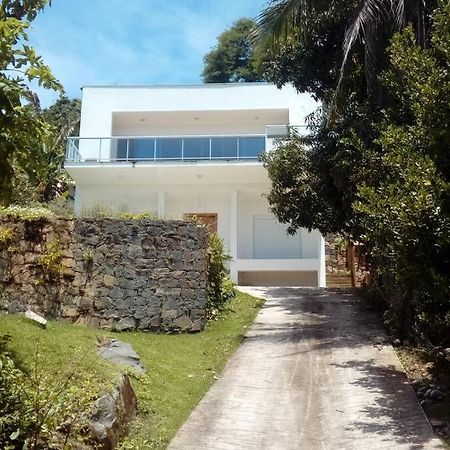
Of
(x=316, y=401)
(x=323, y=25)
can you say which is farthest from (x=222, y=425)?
(x=323, y=25)

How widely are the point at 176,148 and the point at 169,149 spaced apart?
0.26 m

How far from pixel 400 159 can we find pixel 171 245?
621 cm

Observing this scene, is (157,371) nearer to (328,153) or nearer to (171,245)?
(171,245)

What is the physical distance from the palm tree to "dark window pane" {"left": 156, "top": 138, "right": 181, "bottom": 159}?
28.9 ft

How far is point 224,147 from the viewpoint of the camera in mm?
20844

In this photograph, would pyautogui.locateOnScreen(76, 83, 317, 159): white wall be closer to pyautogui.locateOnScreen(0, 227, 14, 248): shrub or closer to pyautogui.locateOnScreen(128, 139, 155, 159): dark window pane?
pyautogui.locateOnScreen(128, 139, 155, 159): dark window pane

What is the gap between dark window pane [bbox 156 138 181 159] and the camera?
20984 millimetres

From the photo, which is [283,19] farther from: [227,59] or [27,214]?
[227,59]

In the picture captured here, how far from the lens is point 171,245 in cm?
1212

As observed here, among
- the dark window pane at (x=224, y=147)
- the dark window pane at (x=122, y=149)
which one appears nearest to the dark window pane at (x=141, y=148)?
the dark window pane at (x=122, y=149)

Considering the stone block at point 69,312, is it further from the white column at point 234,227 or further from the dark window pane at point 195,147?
the white column at point 234,227

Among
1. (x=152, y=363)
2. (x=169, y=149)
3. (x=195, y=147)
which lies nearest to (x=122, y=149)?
(x=169, y=149)

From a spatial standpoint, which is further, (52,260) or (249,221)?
(249,221)

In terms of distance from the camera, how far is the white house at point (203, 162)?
2097 centimetres
